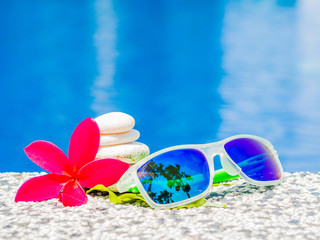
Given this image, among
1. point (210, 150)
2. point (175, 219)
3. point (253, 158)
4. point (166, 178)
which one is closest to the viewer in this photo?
point (175, 219)

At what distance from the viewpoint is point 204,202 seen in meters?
1.28

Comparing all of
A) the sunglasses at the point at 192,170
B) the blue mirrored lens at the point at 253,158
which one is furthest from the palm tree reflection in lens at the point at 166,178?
the blue mirrored lens at the point at 253,158

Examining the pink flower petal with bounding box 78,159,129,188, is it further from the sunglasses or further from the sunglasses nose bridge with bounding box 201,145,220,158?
the sunglasses nose bridge with bounding box 201,145,220,158

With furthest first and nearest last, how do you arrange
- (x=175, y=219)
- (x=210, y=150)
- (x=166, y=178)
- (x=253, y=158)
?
(x=253, y=158), (x=210, y=150), (x=166, y=178), (x=175, y=219)

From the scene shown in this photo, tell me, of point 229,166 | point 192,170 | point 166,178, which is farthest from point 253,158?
point 166,178

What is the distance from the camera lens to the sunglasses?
4.03 ft

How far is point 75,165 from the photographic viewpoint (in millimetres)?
1332

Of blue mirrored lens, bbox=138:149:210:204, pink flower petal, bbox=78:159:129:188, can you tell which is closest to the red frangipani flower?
pink flower petal, bbox=78:159:129:188

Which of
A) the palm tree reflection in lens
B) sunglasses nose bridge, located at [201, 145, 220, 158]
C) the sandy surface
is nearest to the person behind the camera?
the sandy surface

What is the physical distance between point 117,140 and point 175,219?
1.35 feet

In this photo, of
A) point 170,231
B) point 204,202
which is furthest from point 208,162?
point 170,231

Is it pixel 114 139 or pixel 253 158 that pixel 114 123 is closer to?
pixel 114 139

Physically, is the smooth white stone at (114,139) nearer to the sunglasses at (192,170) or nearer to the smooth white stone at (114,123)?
the smooth white stone at (114,123)

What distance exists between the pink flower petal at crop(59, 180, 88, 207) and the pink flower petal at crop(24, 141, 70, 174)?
0.06m
